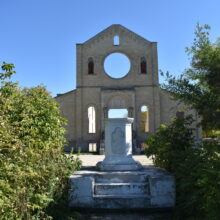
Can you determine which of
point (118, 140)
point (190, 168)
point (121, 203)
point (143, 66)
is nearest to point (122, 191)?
point (121, 203)

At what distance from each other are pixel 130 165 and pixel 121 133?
3.49 ft

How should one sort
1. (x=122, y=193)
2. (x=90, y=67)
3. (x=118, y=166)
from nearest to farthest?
(x=122, y=193) < (x=118, y=166) < (x=90, y=67)

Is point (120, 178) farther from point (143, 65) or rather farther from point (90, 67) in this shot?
point (143, 65)

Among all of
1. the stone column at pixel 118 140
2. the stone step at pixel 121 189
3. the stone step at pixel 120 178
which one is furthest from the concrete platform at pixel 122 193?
the stone column at pixel 118 140

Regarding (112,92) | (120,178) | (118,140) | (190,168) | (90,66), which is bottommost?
(120,178)

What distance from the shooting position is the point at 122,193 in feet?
20.1

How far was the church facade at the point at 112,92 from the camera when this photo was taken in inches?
990

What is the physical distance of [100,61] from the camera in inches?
1035

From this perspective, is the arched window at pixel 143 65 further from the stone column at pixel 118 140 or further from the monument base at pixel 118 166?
the monument base at pixel 118 166

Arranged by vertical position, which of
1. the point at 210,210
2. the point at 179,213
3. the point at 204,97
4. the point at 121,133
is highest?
the point at 204,97

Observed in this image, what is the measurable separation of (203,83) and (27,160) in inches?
208

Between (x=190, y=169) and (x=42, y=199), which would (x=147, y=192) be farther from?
(x=42, y=199)

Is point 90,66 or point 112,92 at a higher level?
point 90,66

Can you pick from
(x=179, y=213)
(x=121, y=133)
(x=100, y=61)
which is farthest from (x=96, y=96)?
(x=179, y=213)
